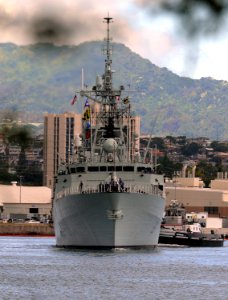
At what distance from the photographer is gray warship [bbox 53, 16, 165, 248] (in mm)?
119750

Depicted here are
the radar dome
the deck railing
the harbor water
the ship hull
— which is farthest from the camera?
the radar dome

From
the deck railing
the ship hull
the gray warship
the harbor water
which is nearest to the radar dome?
the gray warship

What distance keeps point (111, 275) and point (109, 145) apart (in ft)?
132

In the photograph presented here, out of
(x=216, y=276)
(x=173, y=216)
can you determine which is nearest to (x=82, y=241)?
(x=216, y=276)

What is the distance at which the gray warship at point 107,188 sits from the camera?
393 feet

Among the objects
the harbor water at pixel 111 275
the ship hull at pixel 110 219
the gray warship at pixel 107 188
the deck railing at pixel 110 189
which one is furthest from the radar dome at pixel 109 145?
the harbor water at pixel 111 275

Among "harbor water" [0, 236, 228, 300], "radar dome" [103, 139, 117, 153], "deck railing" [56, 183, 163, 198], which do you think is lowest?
"harbor water" [0, 236, 228, 300]

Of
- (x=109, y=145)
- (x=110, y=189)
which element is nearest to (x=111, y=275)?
(x=110, y=189)

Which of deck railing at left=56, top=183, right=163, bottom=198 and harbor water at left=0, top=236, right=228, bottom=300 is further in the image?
deck railing at left=56, top=183, right=163, bottom=198

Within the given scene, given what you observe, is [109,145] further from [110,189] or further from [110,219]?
[110,219]

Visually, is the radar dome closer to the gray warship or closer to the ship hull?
the gray warship

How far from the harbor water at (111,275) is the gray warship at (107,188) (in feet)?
7.33

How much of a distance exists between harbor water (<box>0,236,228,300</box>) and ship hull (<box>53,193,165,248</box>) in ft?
4.82

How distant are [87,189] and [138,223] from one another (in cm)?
672
